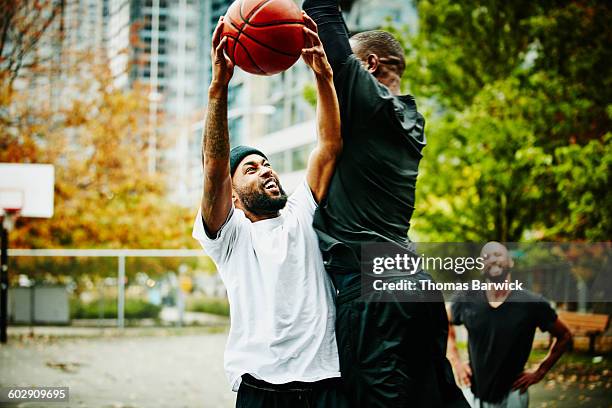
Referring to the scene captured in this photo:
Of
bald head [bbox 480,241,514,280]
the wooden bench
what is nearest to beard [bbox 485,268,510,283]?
bald head [bbox 480,241,514,280]

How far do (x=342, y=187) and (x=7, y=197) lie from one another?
10.6 m

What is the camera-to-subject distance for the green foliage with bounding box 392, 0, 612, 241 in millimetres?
10859

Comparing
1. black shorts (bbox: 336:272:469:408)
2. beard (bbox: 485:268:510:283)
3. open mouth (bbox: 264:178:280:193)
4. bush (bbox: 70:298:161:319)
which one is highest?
open mouth (bbox: 264:178:280:193)

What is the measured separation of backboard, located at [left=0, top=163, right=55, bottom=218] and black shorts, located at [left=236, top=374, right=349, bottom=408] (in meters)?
10.1

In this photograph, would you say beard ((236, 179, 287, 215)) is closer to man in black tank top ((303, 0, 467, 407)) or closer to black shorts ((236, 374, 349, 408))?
man in black tank top ((303, 0, 467, 407))

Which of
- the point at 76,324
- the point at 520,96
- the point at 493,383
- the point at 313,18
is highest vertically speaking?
the point at 520,96

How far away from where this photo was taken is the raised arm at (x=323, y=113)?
10.3 feet

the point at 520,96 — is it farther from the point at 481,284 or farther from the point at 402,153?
the point at 402,153

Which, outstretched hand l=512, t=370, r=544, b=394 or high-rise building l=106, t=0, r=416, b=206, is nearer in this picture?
outstretched hand l=512, t=370, r=544, b=394

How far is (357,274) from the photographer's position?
318 cm

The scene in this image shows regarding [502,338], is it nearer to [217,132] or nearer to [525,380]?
[525,380]


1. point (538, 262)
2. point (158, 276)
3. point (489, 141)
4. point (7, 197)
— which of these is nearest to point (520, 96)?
point (489, 141)

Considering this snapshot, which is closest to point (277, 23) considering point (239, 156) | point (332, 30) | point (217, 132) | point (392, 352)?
point (332, 30)

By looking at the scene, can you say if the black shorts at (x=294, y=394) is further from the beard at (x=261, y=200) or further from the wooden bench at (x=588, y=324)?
the wooden bench at (x=588, y=324)
